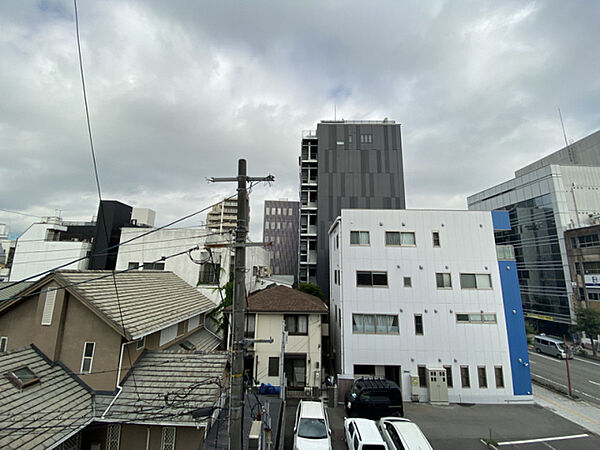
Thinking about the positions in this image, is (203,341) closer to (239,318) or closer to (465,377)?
(239,318)

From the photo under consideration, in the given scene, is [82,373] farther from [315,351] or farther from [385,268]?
[385,268]

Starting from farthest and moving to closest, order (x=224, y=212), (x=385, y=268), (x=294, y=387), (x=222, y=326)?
(x=224, y=212) → (x=222, y=326) → (x=385, y=268) → (x=294, y=387)

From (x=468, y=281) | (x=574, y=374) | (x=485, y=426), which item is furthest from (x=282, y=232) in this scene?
(x=485, y=426)

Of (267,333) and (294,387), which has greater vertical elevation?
(267,333)

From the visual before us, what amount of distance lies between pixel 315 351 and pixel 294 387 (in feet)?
8.70

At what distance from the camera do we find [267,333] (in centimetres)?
1745

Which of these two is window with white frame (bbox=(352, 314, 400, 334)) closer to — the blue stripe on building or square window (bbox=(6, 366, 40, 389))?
the blue stripe on building

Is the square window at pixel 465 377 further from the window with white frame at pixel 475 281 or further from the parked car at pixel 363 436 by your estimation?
the parked car at pixel 363 436

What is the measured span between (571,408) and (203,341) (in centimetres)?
2343

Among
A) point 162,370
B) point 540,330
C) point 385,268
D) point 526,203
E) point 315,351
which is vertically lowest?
point 540,330

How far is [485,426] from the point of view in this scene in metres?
13.4

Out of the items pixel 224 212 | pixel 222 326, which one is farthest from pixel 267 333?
pixel 224 212

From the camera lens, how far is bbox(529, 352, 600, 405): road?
19169mm

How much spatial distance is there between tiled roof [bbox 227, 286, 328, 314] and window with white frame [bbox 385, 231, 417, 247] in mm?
6789
